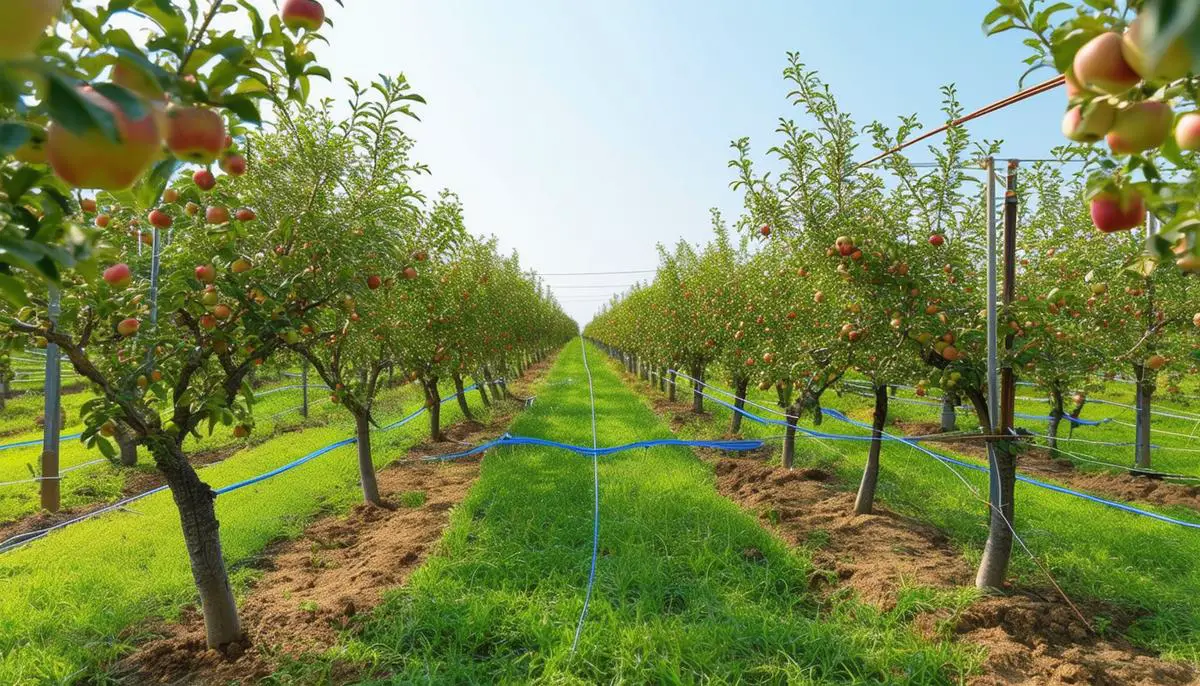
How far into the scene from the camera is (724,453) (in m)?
7.73

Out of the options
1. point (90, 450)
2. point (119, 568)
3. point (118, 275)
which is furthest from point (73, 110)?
point (90, 450)

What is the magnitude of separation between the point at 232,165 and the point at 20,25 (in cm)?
85

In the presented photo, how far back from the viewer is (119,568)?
4.28 m

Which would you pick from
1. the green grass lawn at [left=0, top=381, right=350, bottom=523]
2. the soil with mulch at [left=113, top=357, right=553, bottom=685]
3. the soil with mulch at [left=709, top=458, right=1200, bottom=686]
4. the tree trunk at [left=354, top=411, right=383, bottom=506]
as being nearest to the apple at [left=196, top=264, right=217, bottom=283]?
the green grass lawn at [left=0, top=381, right=350, bottom=523]

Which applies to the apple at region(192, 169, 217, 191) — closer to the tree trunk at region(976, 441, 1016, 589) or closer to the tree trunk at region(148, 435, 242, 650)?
the tree trunk at region(148, 435, 242, 650)

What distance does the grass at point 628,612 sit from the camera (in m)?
2.85

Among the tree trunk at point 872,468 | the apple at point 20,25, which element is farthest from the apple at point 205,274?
the tree trunk at point 872,468

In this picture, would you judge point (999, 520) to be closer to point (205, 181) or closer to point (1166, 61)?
point (1166, 61)

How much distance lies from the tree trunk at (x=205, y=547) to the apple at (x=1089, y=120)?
3.49 m

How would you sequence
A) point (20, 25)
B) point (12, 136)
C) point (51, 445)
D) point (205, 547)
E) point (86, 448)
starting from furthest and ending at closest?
point (51, 445) → point (86, 448) → point (205, 547) → point (12, 136) → point (20, 25)

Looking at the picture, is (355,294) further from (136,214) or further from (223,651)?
(223,651)

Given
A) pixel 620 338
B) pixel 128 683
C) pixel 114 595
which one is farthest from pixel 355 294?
pixel 620 338

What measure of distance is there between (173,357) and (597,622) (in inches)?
101

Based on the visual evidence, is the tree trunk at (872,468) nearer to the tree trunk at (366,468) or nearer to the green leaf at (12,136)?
the tree trunk at (366,468)
